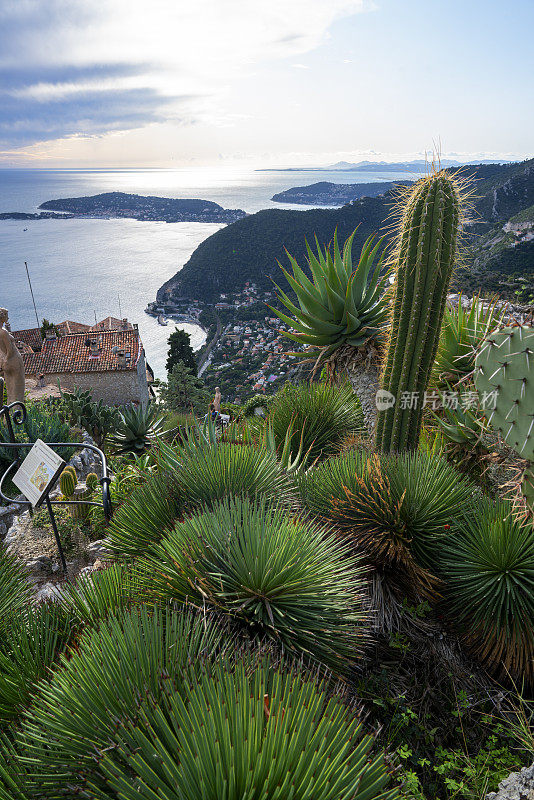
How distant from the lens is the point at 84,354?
27859mm

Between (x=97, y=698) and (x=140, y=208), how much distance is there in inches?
7834

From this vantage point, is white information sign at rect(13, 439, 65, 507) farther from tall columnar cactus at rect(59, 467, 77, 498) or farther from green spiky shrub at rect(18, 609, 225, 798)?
tall columnar cactus at rect(59, 467, 77, 498)

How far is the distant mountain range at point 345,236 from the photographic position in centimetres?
3077

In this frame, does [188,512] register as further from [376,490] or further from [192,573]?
[376,490]

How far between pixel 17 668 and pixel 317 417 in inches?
153

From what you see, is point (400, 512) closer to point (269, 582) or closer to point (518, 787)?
point (269, 582)

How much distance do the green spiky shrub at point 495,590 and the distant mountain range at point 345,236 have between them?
17.5m

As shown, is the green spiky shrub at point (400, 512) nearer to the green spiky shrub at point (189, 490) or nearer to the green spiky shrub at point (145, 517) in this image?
the green spiky shrub at point (189, 490)

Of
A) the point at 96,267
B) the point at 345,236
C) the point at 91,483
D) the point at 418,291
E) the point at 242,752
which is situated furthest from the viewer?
the point at 96,267

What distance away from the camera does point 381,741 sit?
2.55 meters

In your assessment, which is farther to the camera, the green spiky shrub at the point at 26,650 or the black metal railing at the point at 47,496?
the black metal railing at the point at 47,496

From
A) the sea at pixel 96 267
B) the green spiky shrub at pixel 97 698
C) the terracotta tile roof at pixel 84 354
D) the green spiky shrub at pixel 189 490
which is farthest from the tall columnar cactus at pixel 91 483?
the sea at pixel 96 267
